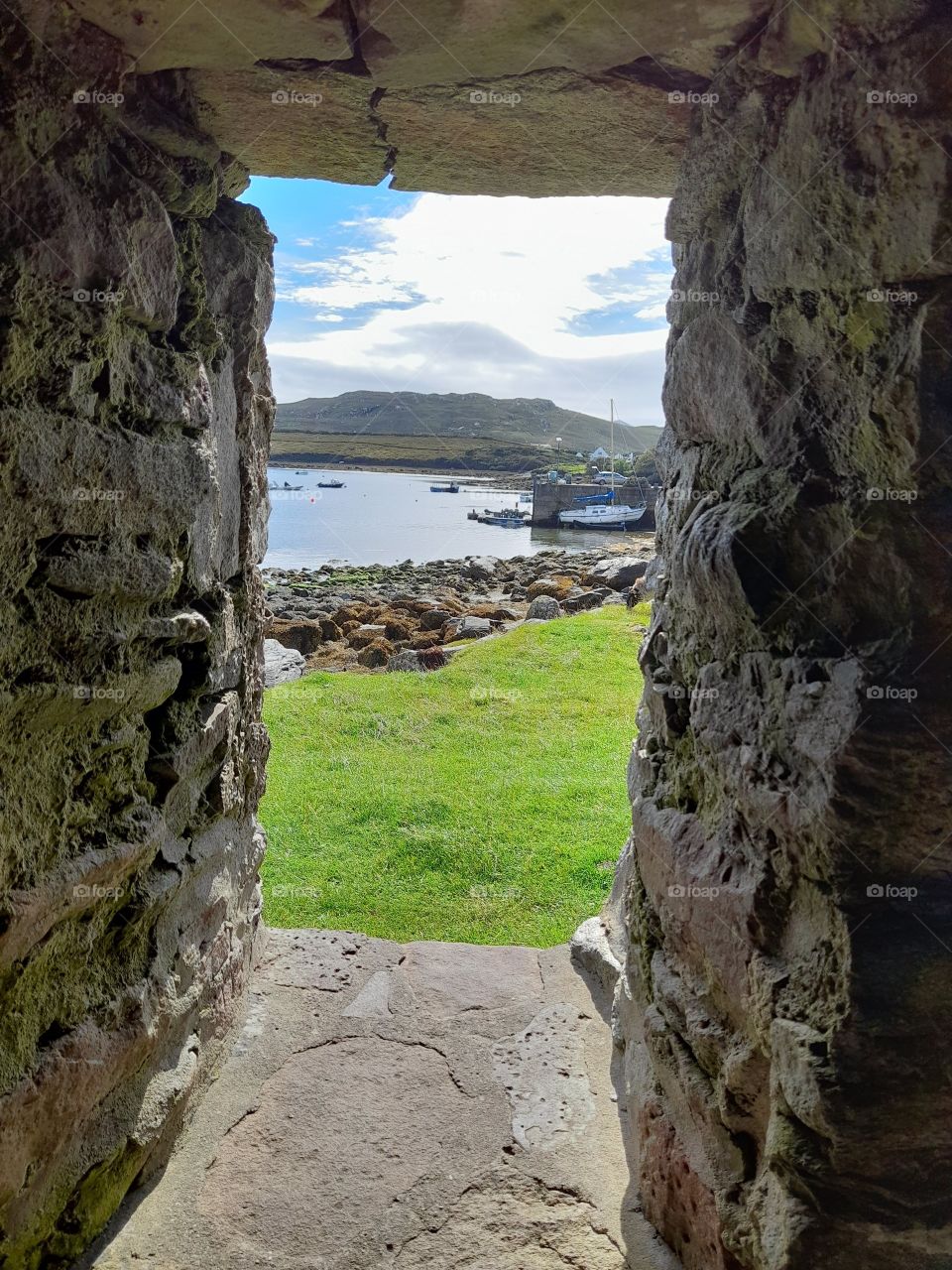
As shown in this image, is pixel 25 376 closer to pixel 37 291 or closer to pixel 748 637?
pixel 37 291

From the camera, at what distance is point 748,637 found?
235 cm

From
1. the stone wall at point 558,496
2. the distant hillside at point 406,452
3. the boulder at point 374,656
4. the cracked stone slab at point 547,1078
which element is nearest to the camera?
the cracked stone slab at point 547,1078

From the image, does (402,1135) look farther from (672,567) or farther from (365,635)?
(365,635)

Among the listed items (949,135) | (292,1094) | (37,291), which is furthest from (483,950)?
(949,135)

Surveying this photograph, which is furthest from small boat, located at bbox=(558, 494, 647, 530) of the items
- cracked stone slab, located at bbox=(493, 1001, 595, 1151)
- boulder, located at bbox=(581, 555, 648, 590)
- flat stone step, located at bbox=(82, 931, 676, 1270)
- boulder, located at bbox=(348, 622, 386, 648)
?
cracked stone slab, located at bbox=(493, 1001, 595, 1151)

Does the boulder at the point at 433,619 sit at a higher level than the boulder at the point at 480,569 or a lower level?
lower

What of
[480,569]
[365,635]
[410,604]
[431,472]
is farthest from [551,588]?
[431,472]

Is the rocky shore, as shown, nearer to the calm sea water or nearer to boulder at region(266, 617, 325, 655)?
boulder at region(266, 617, 325, 655)

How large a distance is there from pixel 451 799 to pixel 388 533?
35.5 m

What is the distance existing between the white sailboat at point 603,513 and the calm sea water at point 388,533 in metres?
1.00

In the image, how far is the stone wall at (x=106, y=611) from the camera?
218 cm

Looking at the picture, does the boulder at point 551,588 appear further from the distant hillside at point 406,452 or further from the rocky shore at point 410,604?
the distant hillside at point 406,452

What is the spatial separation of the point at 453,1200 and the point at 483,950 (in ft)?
4.99

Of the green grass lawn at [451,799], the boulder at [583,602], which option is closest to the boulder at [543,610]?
the boulder at [583,602]
